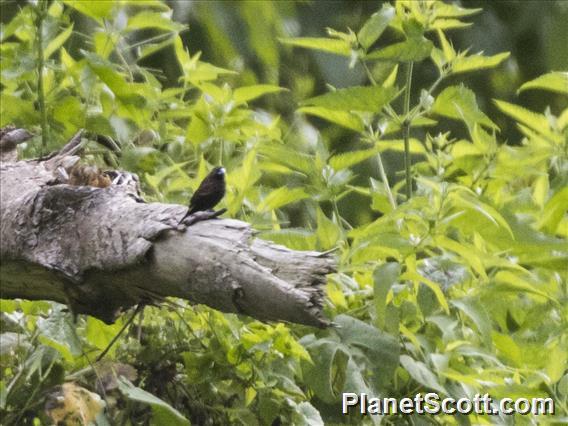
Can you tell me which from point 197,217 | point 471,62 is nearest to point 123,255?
point 197,217

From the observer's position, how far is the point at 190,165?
1.33 m

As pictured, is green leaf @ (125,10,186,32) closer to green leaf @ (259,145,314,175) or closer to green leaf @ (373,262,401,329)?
green leaf @ (259,145,314,175)

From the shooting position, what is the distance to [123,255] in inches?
32.0

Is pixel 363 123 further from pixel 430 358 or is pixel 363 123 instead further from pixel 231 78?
pixel 231 78

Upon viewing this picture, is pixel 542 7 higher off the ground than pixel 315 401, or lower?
lower

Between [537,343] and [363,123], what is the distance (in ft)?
0.84

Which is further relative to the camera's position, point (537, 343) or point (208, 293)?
point (537, 343)

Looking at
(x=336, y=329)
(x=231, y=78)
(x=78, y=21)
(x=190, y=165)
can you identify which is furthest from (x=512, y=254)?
(x=231, y=78)

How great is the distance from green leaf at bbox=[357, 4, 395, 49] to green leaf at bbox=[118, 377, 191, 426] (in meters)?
0.37

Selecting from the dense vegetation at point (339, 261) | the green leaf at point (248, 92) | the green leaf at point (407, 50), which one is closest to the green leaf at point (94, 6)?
the dense vegetation at point (339, 261)

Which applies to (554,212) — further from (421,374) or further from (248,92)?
(248,92)

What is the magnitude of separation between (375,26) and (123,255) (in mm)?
385

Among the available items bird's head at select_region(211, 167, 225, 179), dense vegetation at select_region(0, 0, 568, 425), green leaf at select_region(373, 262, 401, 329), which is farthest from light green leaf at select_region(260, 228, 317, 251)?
bird's head at select_region(211, 167, 225, 179)

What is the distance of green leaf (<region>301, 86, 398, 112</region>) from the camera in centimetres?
105
